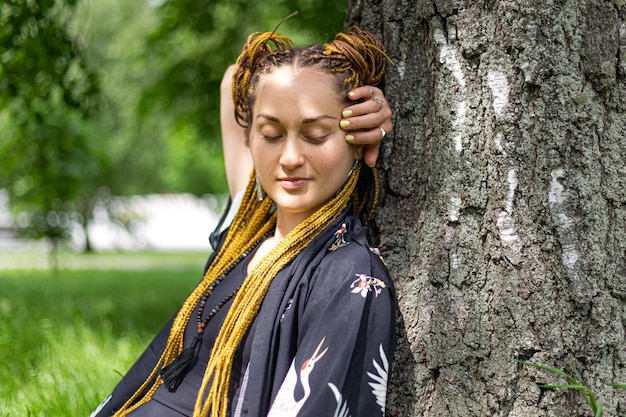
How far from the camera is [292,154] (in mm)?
2098

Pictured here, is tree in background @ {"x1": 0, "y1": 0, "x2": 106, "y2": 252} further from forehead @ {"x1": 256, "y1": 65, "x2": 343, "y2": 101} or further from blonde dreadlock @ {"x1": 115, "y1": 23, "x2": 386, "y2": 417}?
forehead @ {"x1": 256, "y1": 65, "x2": 343, "y2": 101}

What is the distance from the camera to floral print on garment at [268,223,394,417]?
1.79m

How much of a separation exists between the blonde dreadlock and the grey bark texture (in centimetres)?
31

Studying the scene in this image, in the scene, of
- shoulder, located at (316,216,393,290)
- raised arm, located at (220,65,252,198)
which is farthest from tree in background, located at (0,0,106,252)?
shoulder, located at (316,216,393,290)

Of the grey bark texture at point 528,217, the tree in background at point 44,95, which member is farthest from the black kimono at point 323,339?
the tree in background at point 44,95

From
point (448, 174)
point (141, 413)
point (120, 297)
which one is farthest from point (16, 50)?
point (120, 297)

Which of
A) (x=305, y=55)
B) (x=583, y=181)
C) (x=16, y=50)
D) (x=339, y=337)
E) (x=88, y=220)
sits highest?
(x=16, y=50)

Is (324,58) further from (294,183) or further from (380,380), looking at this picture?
(380,380)

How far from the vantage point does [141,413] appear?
2.21 meters

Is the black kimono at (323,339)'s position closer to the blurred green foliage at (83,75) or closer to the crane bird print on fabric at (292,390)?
the crane bird print on fabric at (292,390)

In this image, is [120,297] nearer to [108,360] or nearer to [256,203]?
[108,360]

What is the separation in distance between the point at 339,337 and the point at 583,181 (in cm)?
90

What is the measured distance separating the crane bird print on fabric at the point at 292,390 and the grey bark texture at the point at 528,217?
496mm

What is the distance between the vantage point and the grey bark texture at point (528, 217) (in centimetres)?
201
